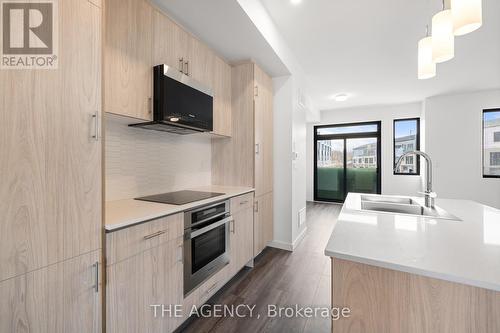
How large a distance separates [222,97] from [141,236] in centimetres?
177

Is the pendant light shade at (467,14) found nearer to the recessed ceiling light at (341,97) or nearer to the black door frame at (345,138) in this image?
the recessed ceiling light at (341,97)

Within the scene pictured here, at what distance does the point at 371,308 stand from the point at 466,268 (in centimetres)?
35

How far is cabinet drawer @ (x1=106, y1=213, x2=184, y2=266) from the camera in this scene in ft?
3.55

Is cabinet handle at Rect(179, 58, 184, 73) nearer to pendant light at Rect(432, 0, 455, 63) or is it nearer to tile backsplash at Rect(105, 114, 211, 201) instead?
tile backsplash at Rect(105, 114, 211, 201)

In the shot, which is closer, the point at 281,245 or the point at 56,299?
the point at 56,299

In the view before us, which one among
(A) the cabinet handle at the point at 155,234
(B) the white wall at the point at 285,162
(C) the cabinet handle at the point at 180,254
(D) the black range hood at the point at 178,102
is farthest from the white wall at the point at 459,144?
(A) the cabinet handle at the point at 155,234

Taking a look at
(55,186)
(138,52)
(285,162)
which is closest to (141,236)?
(55,186)

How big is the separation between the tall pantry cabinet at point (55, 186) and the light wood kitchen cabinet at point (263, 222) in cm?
175

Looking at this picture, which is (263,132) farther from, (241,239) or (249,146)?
(241,239)

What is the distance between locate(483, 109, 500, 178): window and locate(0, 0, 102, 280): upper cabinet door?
648 cm

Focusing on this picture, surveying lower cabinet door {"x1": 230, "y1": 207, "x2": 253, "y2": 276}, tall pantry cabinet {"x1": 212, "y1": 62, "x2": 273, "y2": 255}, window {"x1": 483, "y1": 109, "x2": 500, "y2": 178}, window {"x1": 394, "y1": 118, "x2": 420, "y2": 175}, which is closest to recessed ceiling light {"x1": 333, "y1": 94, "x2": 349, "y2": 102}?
window {"x1": 394, "y1": 118, "x2": 420, "y2": 175}

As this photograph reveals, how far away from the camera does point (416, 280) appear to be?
2.51 feet

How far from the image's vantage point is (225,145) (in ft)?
8.93

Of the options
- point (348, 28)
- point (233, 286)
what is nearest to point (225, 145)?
point (233, 286)
